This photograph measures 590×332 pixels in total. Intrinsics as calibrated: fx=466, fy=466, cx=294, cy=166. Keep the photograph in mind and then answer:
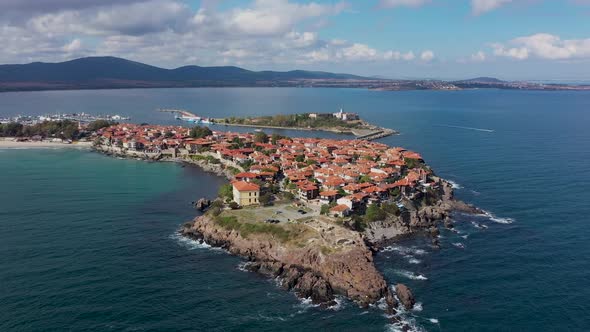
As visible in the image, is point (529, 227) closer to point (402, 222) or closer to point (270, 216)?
point (402, 222)

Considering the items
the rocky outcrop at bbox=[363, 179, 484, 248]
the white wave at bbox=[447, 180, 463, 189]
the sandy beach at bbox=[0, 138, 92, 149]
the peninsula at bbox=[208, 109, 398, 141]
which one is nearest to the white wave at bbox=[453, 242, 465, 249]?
the rocky outcrop at bbox=[363, 179, 484, 248]

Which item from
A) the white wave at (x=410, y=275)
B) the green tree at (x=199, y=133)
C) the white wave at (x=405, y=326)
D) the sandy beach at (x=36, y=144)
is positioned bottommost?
the white wave at (x=405, y=326)

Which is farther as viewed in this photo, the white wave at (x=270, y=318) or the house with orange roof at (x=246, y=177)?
the house with orange roof at (x=246, y=177)

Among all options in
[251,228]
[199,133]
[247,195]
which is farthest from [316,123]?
[251,228]

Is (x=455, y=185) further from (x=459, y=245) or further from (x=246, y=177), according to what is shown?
(x=246, y=177)

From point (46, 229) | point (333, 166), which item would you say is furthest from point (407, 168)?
point (46, 229)

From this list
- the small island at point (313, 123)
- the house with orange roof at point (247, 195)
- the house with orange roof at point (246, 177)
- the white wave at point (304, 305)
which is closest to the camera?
the white wave at point (304, 305)

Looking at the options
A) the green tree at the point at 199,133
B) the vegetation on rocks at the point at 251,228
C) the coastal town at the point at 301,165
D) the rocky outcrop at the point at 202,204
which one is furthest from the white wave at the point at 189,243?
the green tree at the point at 199,133

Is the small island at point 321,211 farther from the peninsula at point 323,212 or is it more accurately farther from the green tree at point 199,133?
the green tree at point 199,133
